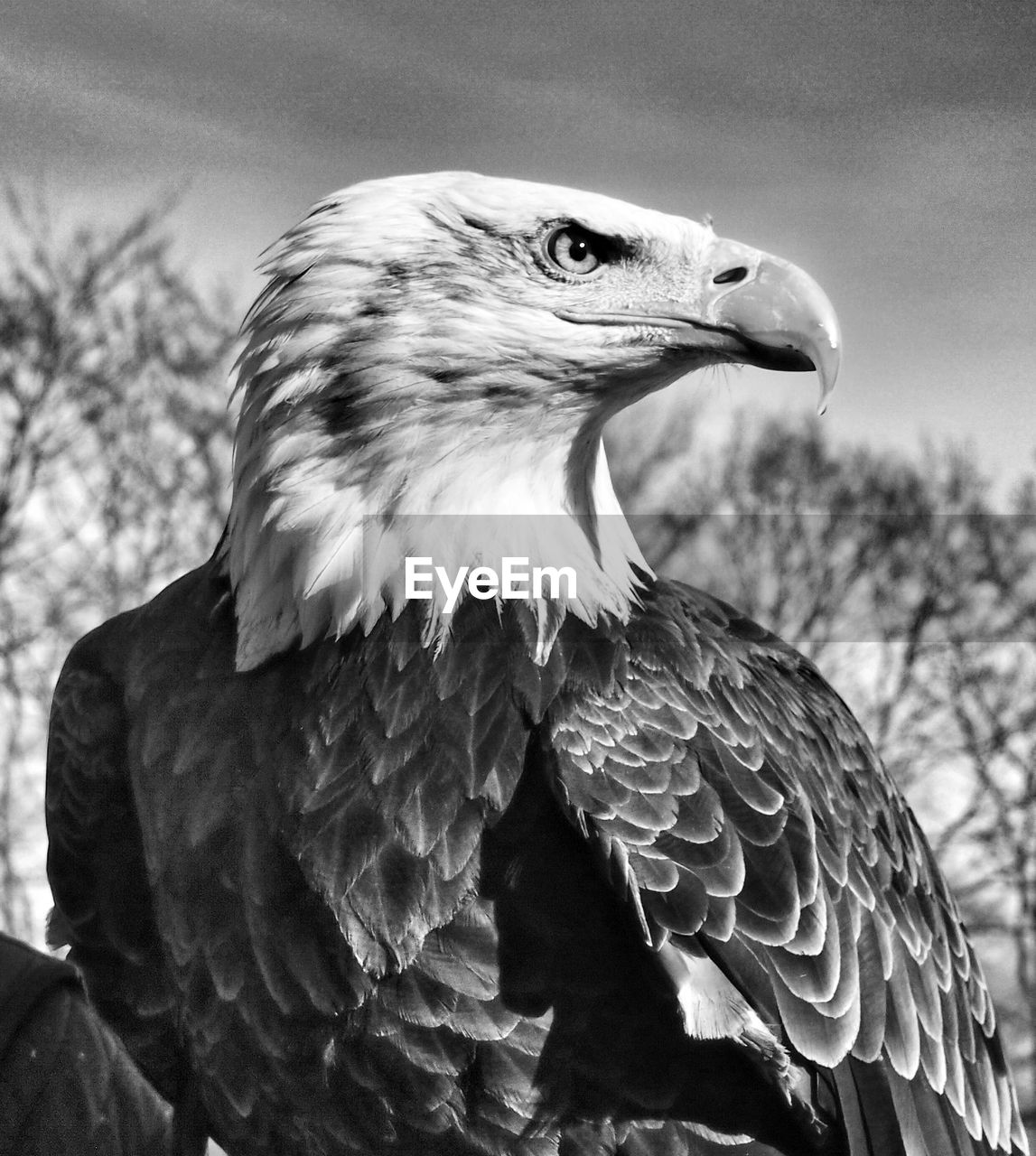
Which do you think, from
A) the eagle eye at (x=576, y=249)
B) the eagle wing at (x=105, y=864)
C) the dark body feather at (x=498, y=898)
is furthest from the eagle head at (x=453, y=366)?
the eagle wing at (x=105, y=864)

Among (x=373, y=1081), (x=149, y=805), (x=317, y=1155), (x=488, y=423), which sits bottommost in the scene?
(x=317, y=1155)

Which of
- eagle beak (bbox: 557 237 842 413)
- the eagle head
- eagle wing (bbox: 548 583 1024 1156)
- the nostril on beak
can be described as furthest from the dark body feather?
the nostril on beak

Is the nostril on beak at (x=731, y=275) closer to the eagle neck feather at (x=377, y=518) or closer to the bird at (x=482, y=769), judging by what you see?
the bird at (x=482, y=769)

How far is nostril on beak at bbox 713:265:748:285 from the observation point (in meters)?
2.15

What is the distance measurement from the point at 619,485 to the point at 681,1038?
12.9m

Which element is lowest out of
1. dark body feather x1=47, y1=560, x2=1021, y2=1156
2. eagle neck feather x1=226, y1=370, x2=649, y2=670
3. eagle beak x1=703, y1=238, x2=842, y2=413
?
dark body feather x1=47, y1=560, x2=1021, y2=1156

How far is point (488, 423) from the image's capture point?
2104mm

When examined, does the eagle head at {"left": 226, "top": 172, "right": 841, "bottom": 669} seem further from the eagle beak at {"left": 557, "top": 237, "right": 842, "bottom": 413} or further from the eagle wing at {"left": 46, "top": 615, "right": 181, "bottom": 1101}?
the eagle wing at {"left": 46, "top": 615, "right": 181, "bottom": 1101}

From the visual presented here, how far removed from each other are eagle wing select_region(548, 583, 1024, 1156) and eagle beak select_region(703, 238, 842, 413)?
0.48 m

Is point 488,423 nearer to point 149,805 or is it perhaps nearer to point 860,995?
point 149,805

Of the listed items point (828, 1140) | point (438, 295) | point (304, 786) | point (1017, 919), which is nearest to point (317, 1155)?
point (304, 786)

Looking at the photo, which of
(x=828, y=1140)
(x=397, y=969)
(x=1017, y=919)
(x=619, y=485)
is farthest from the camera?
(x=619, y=485)

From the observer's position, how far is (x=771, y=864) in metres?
2.02

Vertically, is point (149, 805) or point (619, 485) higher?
point (619, 485)
